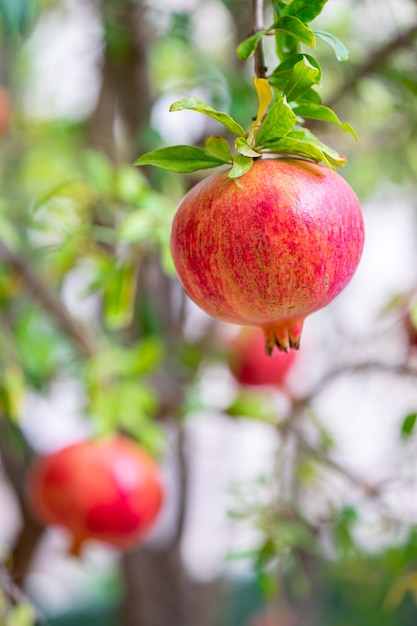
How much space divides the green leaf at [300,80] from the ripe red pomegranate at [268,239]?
1.0 inches

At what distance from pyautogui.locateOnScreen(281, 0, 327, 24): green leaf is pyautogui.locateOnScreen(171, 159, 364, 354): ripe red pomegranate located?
53mm

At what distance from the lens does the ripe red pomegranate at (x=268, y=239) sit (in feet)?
0.88

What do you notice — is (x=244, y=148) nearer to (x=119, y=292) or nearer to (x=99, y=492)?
(x=119, y=292)

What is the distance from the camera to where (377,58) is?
71 cm

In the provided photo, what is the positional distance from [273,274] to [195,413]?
2.01ft

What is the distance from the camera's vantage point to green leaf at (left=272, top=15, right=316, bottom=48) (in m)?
0.27

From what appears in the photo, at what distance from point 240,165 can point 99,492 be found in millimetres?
531

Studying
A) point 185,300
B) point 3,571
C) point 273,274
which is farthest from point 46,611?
point 273,274

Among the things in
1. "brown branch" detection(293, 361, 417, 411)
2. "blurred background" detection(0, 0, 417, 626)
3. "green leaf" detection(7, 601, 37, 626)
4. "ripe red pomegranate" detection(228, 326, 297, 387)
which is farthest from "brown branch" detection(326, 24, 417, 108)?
"green leaf" detection(7, 601, 37, 626)

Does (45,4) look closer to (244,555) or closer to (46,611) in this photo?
(244,555)

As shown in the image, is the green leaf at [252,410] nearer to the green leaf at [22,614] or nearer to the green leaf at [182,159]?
the green leaf at [22,614]

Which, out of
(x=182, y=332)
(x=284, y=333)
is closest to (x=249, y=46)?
(x=284, y=333)

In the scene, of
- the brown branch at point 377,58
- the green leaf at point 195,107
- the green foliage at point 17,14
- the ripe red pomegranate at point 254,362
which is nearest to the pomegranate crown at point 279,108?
the green leaf at point 195,107

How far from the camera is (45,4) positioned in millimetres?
1235
